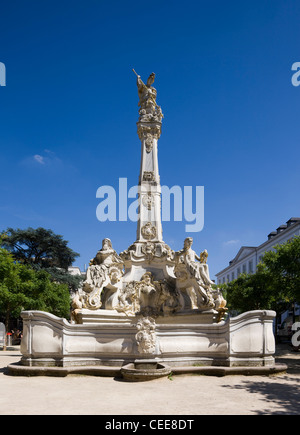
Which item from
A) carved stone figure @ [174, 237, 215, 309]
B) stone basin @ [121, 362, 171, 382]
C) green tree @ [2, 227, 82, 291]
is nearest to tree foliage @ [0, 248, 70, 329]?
green tree @ [2, 227, 82, 291]

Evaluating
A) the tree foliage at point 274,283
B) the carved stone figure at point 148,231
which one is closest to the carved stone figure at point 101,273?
the carved stone figure at point 148,231

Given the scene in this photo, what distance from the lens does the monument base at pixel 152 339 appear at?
1030 centimetres

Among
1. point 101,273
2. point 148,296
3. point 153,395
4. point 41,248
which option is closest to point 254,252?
point 41,248

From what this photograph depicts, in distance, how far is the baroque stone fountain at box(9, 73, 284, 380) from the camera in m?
10.0

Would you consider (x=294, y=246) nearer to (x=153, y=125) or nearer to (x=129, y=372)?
(x=153, y=125)

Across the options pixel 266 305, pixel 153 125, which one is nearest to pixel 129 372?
pixel 153 125

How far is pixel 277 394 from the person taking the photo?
7.79 meters

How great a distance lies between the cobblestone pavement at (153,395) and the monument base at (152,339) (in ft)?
1.99

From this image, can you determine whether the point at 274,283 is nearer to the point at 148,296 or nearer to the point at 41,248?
the point at 148,296

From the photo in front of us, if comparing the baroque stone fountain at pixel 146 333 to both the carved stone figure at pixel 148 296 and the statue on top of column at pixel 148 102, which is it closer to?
the carved stone figure at pixel 148 296

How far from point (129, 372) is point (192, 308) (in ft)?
17.7

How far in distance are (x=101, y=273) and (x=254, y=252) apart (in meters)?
54.2

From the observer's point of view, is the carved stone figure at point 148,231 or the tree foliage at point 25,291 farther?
the tree foliage at point 25,291

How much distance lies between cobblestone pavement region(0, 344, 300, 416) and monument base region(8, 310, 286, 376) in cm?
61
